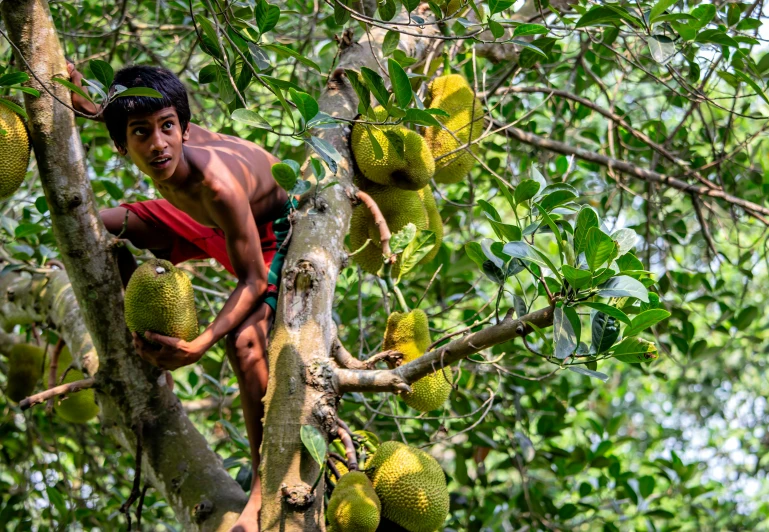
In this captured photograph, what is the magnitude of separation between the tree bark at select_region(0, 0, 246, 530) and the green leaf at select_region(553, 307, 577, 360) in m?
0.69

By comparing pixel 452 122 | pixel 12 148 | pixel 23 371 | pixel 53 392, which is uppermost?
pixel 12 148

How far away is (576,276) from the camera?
1.02 m

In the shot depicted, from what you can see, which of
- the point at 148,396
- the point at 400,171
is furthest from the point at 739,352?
the point at 148,396

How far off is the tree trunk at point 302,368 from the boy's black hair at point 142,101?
0.34m

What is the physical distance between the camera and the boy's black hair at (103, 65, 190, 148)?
4.93ft

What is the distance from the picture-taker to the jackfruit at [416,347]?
5.28 feet

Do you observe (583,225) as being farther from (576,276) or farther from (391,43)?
(391,43)

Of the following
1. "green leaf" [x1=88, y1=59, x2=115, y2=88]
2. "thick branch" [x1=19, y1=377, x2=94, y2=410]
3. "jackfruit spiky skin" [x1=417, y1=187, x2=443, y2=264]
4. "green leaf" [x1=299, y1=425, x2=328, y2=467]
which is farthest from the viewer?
"jackfruit spiky skin" [x1=417, y1=187, x2=443, y2=264]

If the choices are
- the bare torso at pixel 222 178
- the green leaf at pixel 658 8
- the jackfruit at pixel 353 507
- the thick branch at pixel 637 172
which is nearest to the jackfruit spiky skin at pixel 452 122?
the thick branch at pixel 637 172

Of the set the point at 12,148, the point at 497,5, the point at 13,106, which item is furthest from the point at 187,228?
the point at 497,5

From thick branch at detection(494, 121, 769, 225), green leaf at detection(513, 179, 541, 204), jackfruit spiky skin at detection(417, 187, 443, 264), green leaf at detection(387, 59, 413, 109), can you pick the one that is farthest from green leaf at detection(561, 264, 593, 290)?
thick branch at detection(494, 121, 769, 225)

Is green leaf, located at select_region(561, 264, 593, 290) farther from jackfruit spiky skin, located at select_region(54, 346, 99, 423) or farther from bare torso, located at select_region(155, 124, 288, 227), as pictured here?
jackfruit spiky skin, located at select_region(54, 346, 99, 423)

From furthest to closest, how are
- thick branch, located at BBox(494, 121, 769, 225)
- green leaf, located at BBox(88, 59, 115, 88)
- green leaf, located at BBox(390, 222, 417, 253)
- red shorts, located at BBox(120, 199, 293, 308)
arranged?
thick branch, located at BBox(494, 121, 769, 225), red shorts, located at BBox(120, 199, 293, 308), green leaf, located at BBox(390, 222, 417, 253), green leaf, located at BBox(88, 59, 115, 88)

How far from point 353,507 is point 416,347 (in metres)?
0.40
